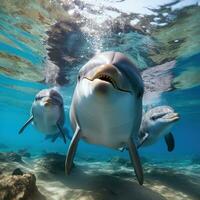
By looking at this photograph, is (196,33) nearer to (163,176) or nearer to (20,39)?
(163,176)

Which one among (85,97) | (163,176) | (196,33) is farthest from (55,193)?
(196,33)

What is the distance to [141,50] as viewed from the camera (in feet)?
48.2

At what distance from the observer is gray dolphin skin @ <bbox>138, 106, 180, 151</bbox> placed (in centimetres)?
781

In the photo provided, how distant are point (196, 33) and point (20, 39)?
30.8 feet

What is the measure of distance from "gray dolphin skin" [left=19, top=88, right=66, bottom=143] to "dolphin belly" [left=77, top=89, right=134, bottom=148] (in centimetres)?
302

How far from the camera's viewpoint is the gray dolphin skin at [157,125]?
25.6 ft

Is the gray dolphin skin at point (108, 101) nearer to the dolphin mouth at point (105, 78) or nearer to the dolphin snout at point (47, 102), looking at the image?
the dolphin mouth at point (105, 78)

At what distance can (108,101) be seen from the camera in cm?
316

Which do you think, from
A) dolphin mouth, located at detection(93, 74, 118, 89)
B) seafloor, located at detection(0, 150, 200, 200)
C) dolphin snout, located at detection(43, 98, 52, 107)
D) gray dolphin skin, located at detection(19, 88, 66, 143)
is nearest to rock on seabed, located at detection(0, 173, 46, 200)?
seafloor, located at detection(0, 150, 200, 200)

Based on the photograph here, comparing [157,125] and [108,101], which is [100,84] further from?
[157,125]

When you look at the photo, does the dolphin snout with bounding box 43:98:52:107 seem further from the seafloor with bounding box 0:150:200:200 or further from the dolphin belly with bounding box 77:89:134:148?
the dolphin belly with bounding box 77:89:134:148

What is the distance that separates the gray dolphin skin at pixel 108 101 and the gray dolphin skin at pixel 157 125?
3.43m

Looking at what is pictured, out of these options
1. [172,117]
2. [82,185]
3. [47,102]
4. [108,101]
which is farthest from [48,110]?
[108,101]

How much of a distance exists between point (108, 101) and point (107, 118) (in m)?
0.59
